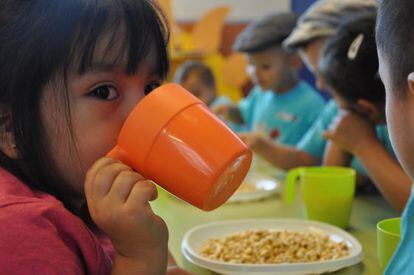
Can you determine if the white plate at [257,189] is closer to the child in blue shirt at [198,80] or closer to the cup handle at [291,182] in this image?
the cup handle at [291,182]

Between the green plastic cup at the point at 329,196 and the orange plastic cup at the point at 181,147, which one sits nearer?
the orange plastic cup at the point at 181,147

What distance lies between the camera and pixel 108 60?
0.67 metres

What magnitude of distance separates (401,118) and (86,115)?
39 cm

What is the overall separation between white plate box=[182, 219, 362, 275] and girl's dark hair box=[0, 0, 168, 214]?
303 mm

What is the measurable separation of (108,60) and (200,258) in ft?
1.24

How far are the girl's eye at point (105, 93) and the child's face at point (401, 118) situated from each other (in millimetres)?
343

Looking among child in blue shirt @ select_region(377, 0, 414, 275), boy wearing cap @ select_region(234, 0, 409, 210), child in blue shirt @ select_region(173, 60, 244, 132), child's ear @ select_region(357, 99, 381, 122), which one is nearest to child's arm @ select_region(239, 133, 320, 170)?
boy wearing cap @ select_region(234, 0, 409, 210)

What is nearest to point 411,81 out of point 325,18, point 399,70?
point 399,70

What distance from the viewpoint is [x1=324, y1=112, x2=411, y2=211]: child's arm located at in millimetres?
1141

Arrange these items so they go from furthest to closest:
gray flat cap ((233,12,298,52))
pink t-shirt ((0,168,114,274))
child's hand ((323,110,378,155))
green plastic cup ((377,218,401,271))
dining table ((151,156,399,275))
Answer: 1. gray flat cap ((233,12,298,52))
2. child's hand ((323,110,378,155))
3. dining table ((151,156,399,275))
4. green plastic cup ((377,218,401,271))
5. pink t-shirt ((0,168,114,274))

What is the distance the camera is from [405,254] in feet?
2.46

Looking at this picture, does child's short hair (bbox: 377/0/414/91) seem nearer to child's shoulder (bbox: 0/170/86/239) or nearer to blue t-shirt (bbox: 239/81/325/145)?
child's shoulder (bbox: 0/170/86/239)

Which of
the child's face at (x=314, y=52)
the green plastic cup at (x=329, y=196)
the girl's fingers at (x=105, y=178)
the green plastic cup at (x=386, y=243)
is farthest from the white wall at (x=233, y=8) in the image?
the girl's fingers at (x=105, y=178)

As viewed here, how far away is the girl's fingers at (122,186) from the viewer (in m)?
0.60
